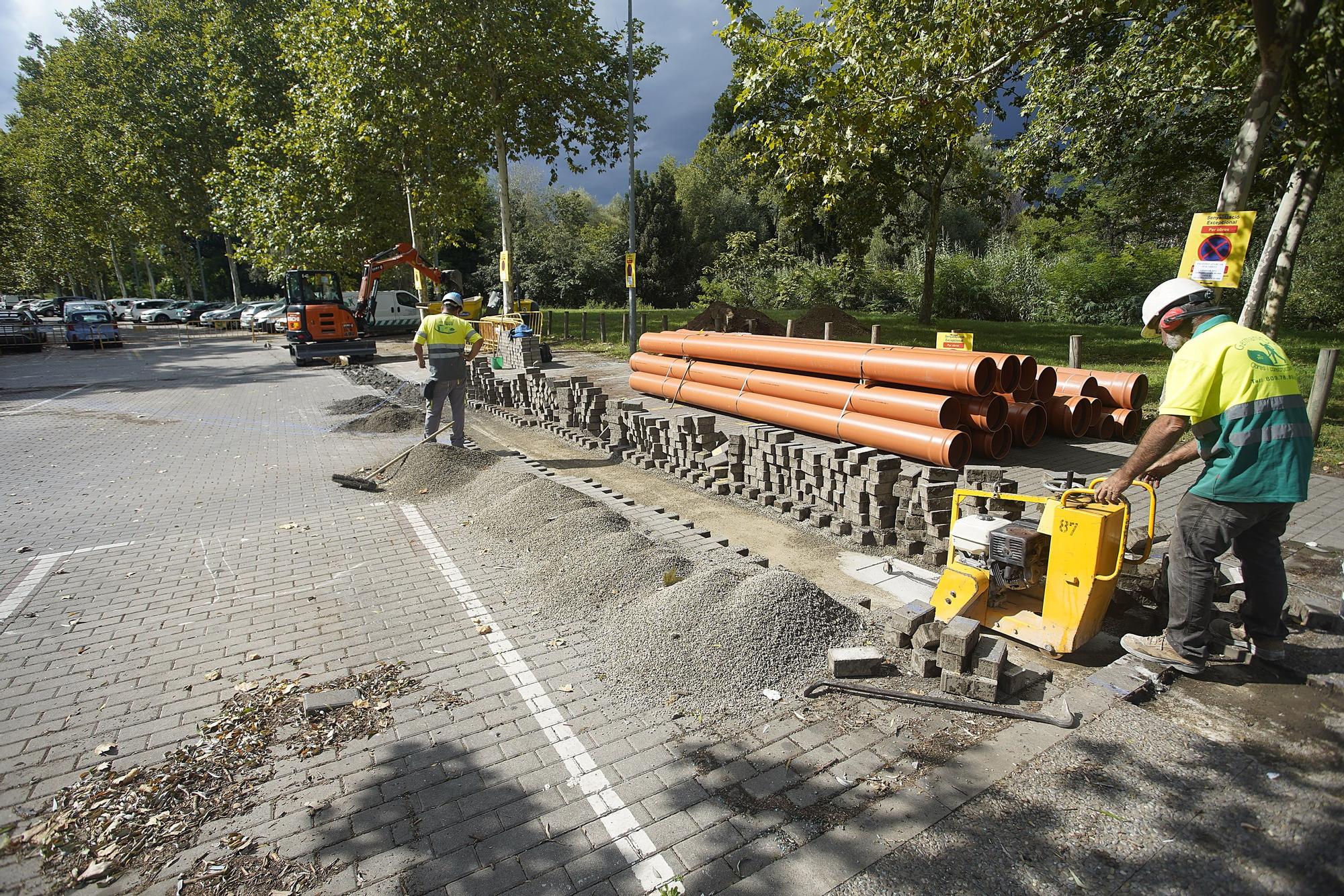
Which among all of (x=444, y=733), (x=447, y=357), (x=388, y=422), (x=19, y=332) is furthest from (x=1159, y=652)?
(x=19, y=332)

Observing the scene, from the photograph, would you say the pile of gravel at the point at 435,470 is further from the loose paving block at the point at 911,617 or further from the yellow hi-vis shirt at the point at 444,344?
the loose paving block at the point at 911,617

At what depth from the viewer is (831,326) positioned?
2219 centimetres

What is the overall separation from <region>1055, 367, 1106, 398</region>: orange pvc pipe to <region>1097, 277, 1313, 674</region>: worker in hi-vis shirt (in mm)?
5876

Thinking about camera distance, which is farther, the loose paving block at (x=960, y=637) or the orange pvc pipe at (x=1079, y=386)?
the orange pvc pipe at (x=1079, y=386)

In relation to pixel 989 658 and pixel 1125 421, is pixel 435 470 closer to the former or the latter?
pixel 989 658

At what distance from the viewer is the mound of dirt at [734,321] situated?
2289cm

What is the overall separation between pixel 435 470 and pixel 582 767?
19.5 ft

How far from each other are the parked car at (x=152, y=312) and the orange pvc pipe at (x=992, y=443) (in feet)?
184

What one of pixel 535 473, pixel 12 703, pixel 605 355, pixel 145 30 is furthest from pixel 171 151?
pixel 12 703

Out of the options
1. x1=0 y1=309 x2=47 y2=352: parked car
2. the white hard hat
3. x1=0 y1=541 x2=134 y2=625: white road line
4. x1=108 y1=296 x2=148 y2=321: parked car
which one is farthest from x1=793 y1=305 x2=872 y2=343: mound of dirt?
x1=108 y1=296 x2=148 y2=321: parked car

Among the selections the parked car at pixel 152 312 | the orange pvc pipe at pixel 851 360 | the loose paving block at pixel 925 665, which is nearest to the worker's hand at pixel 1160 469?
the loose paving block at pixel 925 665

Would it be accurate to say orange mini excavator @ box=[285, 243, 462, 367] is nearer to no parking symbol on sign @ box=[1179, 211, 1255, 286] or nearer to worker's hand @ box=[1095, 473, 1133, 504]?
no parking symbol on sign @ box=[1179, 211, 1255, 286]

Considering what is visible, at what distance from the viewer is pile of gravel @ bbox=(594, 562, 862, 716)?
4.09 meters

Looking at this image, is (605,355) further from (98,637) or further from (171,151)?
(171,151)
